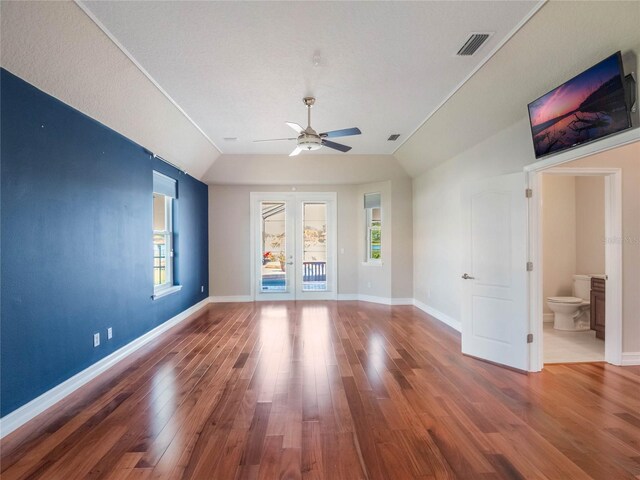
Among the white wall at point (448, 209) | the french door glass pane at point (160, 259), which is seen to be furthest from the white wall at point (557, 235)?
the french door glass pane at point (160, 259)

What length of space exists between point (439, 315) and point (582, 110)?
149 inches

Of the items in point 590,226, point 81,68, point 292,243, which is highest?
point 81,68

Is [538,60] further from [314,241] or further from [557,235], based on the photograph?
[314,241]

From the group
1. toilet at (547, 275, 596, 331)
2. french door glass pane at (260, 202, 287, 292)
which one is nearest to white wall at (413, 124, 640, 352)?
toilet at (547, 275, 596, 331)

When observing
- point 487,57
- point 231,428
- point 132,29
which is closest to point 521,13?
point 487,57

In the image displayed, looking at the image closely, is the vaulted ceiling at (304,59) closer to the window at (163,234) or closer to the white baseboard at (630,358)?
the window at (163,234)

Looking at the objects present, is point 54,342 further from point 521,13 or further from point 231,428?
point 521,13

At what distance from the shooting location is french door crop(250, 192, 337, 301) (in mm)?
7109

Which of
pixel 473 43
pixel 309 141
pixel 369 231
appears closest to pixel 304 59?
pixel 309 141

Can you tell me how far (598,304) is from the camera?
4.24 m

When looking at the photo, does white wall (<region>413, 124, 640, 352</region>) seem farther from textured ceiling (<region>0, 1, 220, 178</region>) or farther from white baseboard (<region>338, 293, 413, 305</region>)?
textured ceiling (<region>0, 1, 220, 178</region>)

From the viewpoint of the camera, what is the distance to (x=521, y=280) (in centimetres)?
323

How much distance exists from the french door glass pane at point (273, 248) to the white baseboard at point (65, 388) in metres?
2.89

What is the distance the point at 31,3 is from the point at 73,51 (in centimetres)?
43
